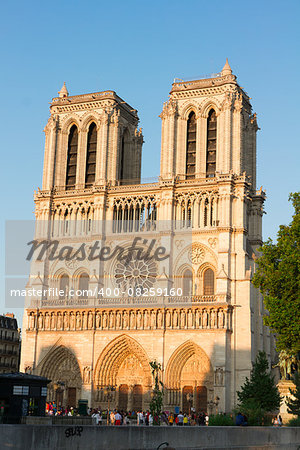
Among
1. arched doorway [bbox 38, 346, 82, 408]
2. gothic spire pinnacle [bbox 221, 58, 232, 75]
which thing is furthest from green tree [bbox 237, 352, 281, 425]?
gothic spire pinnacle [bbox 221, 58, 232, 75]

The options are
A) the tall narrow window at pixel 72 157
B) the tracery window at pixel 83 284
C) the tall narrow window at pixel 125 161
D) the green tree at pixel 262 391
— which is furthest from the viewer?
the tall narrow window at pixel 125 161

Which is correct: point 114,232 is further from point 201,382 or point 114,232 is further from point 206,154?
point 201,382

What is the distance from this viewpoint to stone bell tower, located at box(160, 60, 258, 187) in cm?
5244

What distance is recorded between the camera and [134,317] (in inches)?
2005

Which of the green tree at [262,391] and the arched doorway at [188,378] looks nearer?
the green tree at [262,391]

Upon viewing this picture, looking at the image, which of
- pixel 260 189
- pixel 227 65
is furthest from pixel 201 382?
pixel 227 65

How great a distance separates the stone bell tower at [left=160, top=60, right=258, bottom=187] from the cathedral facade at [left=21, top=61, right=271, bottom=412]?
0.09m

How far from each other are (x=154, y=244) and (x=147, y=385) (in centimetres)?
1028

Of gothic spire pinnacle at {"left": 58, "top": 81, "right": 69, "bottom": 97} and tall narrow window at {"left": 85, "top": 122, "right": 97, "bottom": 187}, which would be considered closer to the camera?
tall narrow window at {"left": 85, "top": 122, "right": 97, "bottom": 187}

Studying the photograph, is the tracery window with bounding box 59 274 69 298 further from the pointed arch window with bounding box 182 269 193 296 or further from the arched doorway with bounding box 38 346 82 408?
the pointed arch window with bounding box 182 269 193 296

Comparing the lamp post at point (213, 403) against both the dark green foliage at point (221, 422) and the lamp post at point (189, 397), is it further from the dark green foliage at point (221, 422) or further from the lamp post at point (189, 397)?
the dark green foliage at point (221, 422)

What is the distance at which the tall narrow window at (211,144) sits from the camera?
5372 centimetres

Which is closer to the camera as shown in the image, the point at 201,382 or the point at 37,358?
the point at 201,382

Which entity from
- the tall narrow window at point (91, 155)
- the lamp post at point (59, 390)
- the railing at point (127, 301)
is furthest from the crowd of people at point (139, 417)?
the tall narrow window at point (91, 155)
